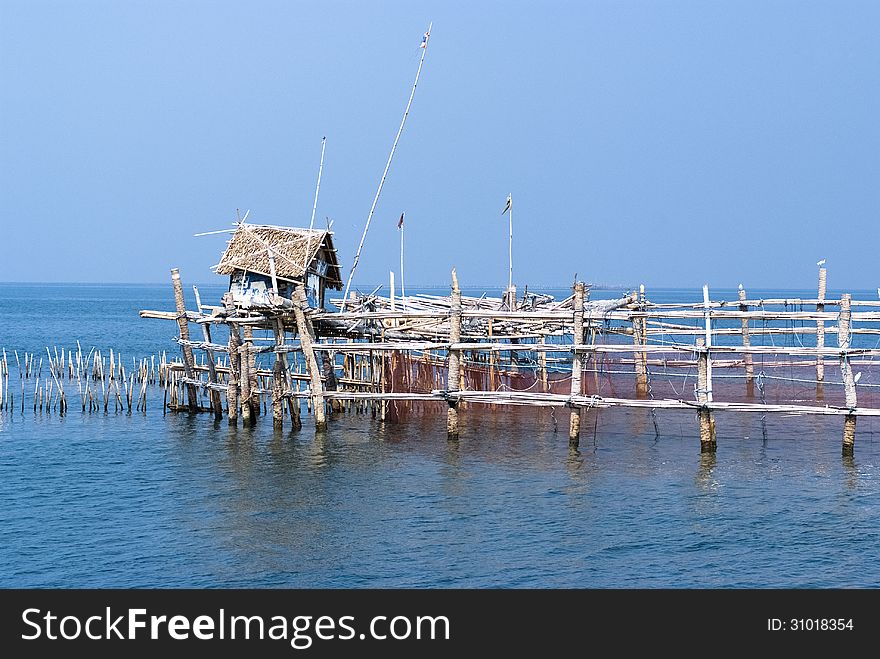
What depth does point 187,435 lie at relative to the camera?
29.0m

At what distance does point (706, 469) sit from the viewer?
23.6 m

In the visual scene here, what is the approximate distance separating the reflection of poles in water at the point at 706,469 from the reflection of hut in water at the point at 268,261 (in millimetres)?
11584

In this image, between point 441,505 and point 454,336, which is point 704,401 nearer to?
point 454,336

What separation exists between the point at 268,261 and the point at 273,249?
15.4 inches

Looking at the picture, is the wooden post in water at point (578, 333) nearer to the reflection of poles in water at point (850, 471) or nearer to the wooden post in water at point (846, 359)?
the wooden post in water at point (846, 359)

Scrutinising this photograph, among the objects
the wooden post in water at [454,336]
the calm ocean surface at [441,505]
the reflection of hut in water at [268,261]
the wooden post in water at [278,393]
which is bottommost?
the calm ocean surface at [441,505]

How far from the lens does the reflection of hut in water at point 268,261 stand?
89.6 ft

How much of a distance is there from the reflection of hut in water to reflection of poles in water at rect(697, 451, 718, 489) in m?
11.6

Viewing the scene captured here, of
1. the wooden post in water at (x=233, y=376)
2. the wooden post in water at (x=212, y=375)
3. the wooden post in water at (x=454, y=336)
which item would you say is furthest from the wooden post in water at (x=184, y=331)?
the wooden post in water at (x=454, y=336)

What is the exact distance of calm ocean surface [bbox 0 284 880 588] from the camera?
16.7 meters

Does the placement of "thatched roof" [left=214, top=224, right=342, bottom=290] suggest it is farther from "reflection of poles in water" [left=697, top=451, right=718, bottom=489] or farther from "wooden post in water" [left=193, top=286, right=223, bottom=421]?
"reflection of poles in water" [left=697, top=451, right=718, bottom=489]

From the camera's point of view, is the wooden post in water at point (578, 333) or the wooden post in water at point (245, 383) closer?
the wooden post in water at point (578, 333)
